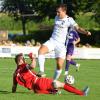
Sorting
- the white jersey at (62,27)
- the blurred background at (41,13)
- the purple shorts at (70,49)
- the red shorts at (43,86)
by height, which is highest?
the white jersey at (62,27)

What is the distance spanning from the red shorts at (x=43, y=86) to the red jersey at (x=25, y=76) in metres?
0.12

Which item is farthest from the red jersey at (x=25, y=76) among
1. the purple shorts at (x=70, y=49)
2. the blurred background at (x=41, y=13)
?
the blurred background at (x=41, y=13)

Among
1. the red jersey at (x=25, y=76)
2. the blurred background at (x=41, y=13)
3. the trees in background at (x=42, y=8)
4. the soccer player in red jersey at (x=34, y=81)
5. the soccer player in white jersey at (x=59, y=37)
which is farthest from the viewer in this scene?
the trees in background at (x=42, y=8)

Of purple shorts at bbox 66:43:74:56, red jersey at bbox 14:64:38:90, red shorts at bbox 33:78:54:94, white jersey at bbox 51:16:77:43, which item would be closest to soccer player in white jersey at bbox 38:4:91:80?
white jersey at bbox 51:16:77:43

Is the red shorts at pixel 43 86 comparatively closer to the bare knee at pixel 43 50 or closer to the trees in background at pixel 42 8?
the bare knee at pixel 43 50

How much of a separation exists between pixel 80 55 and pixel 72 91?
826 inches

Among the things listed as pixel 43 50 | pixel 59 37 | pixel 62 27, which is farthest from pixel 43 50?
pixel 62 27

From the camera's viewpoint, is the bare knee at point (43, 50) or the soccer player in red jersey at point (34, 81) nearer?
the soccer player in red jersey at point (34, 81)

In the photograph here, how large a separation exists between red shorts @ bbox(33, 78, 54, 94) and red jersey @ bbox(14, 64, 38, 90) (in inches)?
4.7

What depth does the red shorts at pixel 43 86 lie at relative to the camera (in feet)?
42.0

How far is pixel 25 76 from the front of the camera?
13.0 m

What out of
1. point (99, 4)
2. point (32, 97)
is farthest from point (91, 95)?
point (99, 4)

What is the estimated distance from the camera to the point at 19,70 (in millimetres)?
13086

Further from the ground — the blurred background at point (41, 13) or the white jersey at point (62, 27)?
the white jersey at point (62, 27)
